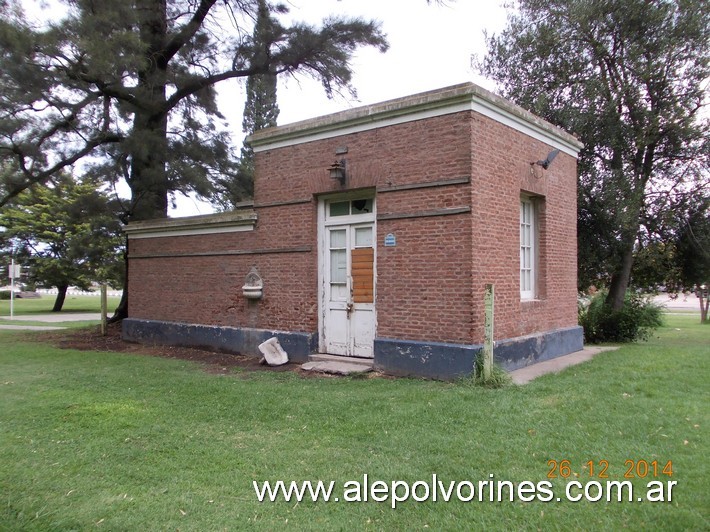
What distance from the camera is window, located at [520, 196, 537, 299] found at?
31.3 feet

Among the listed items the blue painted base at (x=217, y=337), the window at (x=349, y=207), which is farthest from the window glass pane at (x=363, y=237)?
the blue painted base at (x=217, y=337)

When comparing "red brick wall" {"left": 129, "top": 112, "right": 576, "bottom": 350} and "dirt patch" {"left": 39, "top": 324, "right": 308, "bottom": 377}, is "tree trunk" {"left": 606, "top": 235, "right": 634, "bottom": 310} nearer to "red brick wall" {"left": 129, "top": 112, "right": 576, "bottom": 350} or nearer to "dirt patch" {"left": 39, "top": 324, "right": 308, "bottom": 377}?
"red brick wall" {"left": 129, "top": 112, "right": 576, "bottom": 350}

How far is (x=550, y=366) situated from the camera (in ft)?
28.5

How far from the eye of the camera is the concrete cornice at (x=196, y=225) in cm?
1043

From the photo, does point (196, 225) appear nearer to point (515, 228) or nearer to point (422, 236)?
point (422, 236)

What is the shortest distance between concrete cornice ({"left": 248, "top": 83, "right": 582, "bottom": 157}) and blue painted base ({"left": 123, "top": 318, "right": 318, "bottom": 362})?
357 cm

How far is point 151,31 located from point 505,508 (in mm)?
15075

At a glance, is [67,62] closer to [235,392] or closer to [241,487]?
[235,392]

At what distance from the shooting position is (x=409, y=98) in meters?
8.10

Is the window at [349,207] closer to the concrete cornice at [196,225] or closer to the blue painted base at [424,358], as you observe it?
the concrete cornice at [196,225]

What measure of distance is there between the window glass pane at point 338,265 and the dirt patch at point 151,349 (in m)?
1.66

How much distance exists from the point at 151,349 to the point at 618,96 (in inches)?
508

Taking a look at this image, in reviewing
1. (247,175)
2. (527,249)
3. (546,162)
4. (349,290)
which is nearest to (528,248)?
(527,249)

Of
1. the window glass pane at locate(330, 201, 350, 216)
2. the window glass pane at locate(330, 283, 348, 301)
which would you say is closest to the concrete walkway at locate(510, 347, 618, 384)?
the window glass pane at locate(330, 283, 348, 301)
